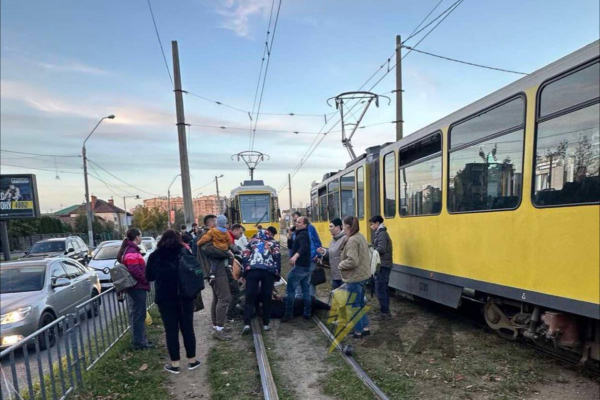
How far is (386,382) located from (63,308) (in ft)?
18.9

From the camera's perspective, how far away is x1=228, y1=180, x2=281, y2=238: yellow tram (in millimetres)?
17750

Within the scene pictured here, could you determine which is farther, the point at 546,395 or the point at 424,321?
the point at 424,321

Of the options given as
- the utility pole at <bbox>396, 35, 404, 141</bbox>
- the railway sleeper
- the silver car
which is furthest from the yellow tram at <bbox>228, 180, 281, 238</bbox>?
the railway sleeper

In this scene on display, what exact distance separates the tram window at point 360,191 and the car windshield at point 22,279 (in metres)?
6.79

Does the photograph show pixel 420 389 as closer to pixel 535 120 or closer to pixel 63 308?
pixel 535 120

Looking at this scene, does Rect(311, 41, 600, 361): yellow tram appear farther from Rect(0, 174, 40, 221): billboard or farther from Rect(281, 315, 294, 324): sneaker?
Rect(0, 174, 40, 221): billboard

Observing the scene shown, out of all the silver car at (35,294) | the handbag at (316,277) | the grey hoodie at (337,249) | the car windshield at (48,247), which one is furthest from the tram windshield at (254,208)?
the grey hoodie at (337,249)

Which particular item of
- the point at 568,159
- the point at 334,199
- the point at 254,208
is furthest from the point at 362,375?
the point at 254,208

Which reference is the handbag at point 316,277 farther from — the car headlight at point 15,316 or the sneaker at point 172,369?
the car headlight at point 15,316

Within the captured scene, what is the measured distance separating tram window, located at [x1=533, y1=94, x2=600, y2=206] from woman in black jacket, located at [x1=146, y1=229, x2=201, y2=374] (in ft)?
13.7

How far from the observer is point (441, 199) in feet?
19.8

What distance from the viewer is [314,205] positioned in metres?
17.0

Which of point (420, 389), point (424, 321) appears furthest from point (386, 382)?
point (424, 321)

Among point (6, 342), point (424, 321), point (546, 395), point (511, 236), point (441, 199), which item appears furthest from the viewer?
point (424, 321)
